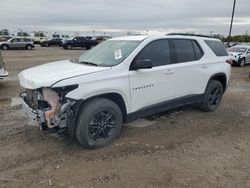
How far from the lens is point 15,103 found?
7.10 metres

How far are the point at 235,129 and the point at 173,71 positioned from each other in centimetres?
173

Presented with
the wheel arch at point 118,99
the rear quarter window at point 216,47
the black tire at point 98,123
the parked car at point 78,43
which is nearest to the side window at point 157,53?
the wheel arch at point 118,99

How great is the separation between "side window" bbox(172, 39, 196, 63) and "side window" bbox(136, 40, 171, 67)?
0.22 metres

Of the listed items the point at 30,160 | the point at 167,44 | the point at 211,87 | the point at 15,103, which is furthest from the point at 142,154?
the point at 15,103

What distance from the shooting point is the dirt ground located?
354 cm

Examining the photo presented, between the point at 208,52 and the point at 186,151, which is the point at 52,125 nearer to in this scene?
the point at 186,151

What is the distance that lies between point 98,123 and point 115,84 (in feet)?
2.19

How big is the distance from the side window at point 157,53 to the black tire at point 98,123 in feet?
3.48

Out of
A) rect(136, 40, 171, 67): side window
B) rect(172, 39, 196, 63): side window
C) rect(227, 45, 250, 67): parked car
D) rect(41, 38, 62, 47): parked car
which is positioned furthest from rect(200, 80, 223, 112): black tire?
rect(41, 38, 62, 47): parked car

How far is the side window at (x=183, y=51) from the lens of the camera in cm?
548

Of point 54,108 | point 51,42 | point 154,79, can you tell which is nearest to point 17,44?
point 51,42

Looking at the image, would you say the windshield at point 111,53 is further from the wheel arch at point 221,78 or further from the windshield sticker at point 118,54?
the wheel arch at point 221,78

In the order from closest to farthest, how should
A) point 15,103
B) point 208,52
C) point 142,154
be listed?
1. point 142,154
2. point 208,52
3. point 15,103

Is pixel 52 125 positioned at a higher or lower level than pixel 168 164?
higher
